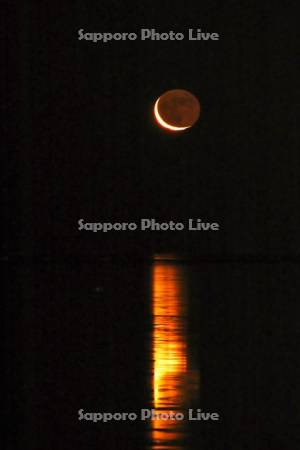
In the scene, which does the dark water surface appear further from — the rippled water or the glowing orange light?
the glowing orange light

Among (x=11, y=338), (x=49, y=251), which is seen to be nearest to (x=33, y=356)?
(x=11, y=338)

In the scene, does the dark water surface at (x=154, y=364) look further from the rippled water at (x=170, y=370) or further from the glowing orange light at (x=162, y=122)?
the glowing orange light at (x=162, y=122)

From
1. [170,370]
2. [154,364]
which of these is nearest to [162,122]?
[154,364]

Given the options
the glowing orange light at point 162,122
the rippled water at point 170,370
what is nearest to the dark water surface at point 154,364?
the rippled water at point 170,370

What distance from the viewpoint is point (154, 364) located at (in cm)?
622

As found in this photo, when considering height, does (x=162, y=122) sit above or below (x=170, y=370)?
above

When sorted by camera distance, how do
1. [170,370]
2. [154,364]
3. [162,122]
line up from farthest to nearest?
[162,122] → [154,364] → [170,370]

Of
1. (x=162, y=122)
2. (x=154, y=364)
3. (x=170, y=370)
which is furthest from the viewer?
(x=162, y=122)

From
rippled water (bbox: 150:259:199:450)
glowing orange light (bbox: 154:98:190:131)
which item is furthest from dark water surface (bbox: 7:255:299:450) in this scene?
glowing orange light (bbox: 154:98:190:131)

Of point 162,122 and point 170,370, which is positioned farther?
point 162,122

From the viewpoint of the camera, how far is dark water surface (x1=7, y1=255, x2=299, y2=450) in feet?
14.5

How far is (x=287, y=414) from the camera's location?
4.80m

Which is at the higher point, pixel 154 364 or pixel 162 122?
pixel 162 122

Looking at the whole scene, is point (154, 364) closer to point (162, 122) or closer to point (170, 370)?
point (170, 370)
